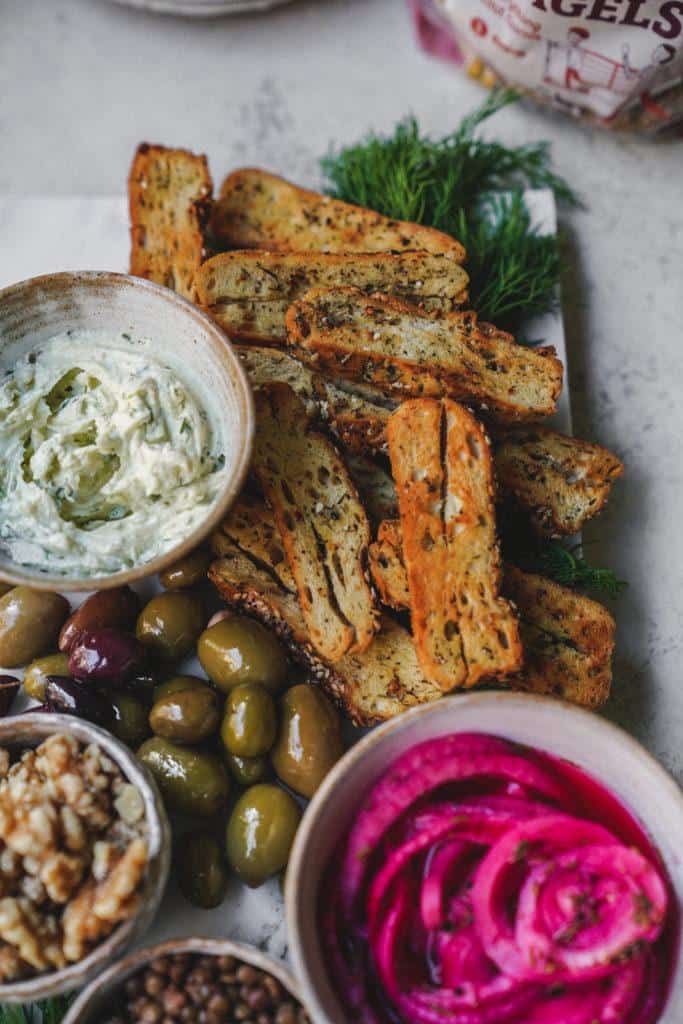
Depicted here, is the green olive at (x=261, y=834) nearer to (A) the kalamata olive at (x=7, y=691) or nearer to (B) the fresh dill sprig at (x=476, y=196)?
(A) the kalamata olive at (x=7, y=691)

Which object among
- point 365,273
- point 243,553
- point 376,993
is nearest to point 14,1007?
point 376,993

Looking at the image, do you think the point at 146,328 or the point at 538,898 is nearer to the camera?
the point at 538,898

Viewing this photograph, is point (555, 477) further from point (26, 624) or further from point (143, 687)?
point (26, 624)

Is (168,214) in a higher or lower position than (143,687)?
higher

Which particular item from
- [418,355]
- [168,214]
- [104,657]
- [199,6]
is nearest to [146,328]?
[168,214]

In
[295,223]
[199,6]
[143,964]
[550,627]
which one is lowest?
[143,964]

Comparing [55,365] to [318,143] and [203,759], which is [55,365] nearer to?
[203,759]

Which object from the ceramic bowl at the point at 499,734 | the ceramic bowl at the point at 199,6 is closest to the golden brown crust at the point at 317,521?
the ceramic bowl at the point at 499,734
